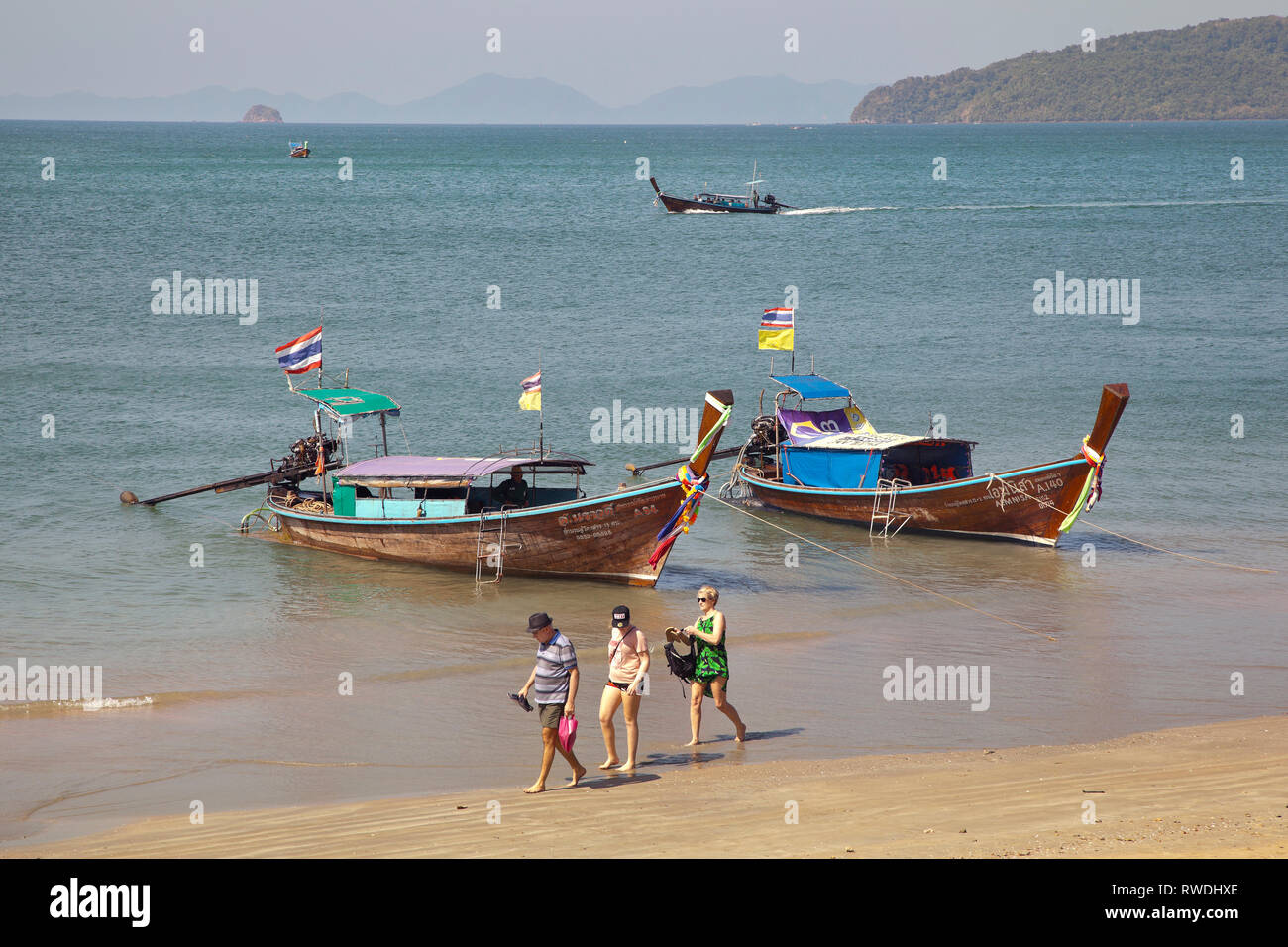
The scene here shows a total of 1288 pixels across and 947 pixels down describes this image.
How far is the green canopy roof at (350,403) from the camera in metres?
20.7

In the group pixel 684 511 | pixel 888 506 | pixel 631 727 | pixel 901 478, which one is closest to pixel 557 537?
pixel 684 511

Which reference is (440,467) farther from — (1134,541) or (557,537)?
(1134,541)

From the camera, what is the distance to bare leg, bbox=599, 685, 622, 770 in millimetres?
10898

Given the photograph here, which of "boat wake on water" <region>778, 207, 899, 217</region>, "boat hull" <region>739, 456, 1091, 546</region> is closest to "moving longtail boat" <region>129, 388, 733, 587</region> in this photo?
"boat hull" <region>739, 456, 1091, 546</region>

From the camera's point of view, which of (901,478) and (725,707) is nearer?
(725,707)

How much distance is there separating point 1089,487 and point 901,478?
3.32 metres

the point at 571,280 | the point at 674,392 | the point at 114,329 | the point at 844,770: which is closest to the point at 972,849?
the point at 844,770

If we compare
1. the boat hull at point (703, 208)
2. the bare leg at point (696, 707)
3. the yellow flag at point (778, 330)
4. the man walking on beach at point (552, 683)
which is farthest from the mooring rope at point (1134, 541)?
the boat hull at point (703, 208)

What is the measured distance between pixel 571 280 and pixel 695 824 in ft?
140

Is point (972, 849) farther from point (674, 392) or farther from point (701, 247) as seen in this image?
point (701, 247)

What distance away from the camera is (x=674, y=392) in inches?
1304

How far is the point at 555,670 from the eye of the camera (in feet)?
33.6

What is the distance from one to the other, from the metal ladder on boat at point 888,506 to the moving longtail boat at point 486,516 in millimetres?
4585

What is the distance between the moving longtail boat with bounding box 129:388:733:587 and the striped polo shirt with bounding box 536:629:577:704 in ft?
22.2
